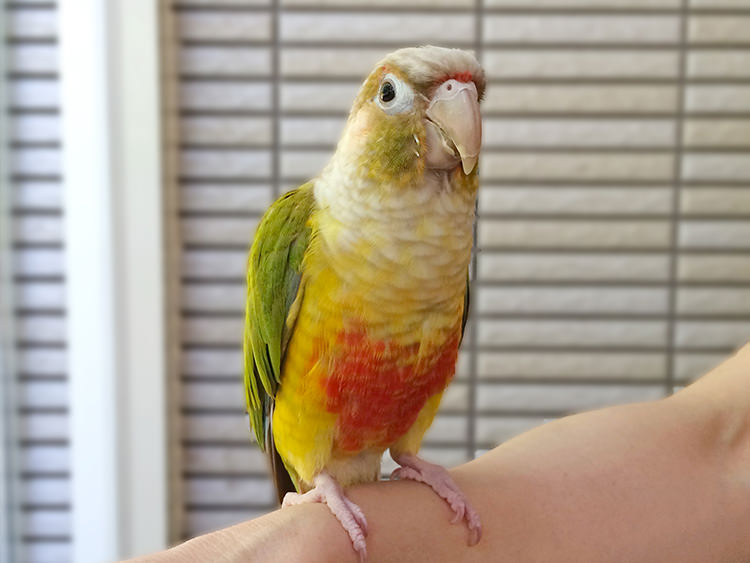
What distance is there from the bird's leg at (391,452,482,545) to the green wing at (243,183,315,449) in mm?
161

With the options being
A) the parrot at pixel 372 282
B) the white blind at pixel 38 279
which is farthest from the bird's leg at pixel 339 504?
the white blind at pixel 38 279

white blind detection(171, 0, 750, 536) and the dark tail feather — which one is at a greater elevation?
white blind detection(171, 0, 750, 536)

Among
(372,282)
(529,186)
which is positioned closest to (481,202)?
(529,186)

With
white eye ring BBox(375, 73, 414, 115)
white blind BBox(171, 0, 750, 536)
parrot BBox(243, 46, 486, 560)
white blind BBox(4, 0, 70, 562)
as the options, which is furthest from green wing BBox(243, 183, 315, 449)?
white blind BBox(4, 0, 70, 562)

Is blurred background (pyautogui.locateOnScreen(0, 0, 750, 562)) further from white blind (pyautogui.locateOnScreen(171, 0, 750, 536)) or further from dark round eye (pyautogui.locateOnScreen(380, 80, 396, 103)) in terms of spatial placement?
dark round eye (pyautogui.locateOnScreen(380, 80, 396, 103))

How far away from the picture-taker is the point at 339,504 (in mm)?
626

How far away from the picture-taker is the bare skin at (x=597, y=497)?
651 mm

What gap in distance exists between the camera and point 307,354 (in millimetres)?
606

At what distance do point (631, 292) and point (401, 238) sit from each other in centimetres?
95

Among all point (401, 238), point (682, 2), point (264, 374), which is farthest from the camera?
point (682, 2)

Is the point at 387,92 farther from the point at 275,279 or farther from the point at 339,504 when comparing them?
the point at 339,504

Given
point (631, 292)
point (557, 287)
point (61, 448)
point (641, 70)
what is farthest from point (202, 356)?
point (641, 70)

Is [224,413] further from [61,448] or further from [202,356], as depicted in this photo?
[61,448]

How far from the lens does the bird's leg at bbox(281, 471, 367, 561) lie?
0.61 metres
